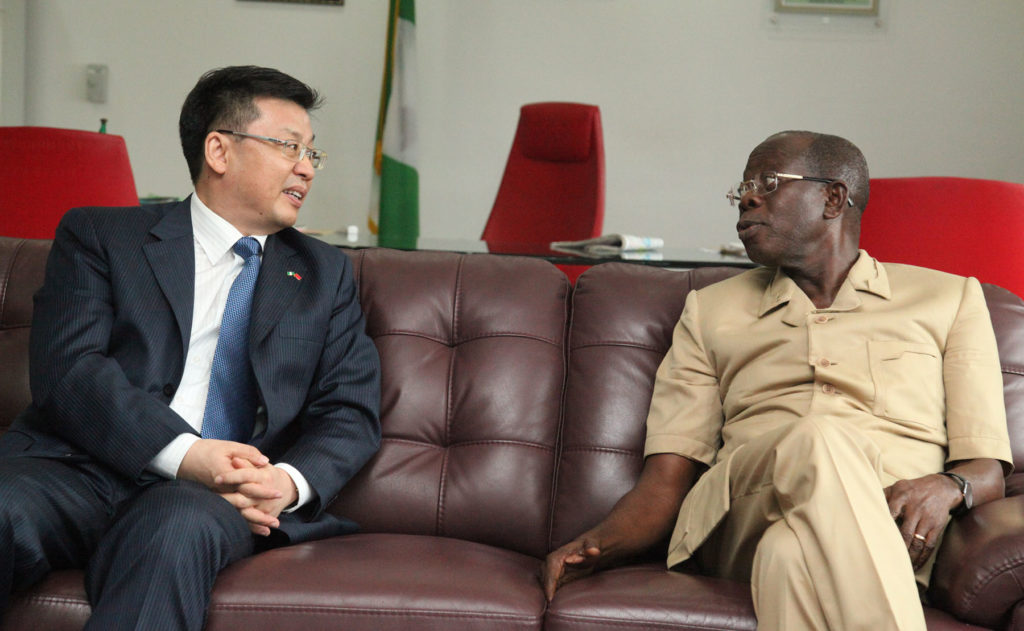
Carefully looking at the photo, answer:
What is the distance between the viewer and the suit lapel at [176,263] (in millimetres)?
1713

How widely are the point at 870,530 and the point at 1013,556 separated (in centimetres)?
22

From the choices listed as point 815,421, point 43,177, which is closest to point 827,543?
point 815,421

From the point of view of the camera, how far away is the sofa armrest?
134cm

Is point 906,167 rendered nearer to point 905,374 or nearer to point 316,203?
point 316,203

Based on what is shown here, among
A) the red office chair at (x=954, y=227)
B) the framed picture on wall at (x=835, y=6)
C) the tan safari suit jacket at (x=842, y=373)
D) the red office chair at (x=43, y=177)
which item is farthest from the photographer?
the framed picture on wall at (x=835, y=6)

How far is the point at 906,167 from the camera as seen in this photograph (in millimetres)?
4902

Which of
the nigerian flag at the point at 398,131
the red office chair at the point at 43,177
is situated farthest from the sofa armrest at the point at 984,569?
the nigerian flag at the point at 398,131

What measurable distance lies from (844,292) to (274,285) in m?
1.09

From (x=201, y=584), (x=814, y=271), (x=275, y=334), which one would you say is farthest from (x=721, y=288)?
(x=201, y=584)

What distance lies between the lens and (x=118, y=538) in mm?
1395

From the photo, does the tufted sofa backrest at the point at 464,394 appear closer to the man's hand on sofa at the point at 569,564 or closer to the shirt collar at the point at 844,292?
the man's hand on sofa at the point at 569,564

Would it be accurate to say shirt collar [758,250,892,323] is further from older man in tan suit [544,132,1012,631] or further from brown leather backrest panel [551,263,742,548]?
brown leather backrest panel [551,263,742,548]

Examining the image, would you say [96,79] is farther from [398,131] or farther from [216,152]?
[216,152]

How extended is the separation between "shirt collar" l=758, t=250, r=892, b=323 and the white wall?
3.17 m
